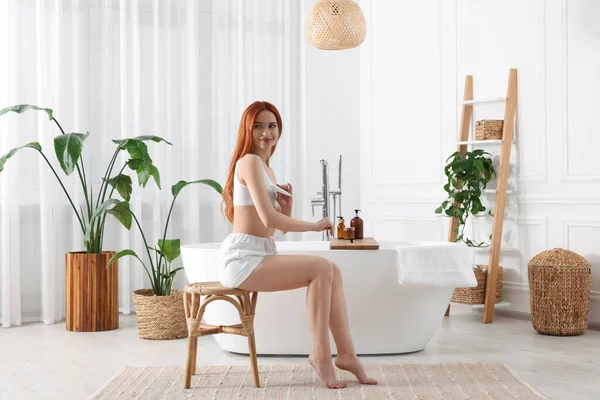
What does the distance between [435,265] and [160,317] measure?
1.65m

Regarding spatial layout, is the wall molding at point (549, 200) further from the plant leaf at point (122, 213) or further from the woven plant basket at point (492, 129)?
the plant leaf at point (122, 213)

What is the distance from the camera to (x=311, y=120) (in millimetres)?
6270

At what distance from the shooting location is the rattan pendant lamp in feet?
15.4

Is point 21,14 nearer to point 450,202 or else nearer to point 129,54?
point 129,54

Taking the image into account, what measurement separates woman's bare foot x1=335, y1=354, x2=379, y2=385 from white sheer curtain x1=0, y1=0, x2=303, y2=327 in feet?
8.14

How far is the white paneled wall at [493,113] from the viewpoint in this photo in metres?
4.84

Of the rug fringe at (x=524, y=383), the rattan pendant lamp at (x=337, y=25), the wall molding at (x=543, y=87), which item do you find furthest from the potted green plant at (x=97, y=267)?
the wall molding at (x=543, y=87)

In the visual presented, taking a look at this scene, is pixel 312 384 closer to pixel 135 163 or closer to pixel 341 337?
pixel 341 337

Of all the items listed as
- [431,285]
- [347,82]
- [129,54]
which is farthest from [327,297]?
[347,82]

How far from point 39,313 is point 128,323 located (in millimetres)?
597

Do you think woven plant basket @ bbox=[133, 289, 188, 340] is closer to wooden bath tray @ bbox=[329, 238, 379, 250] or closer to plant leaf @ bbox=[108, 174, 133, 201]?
plant leaf @ bbox=[108, 174, 133, 201]

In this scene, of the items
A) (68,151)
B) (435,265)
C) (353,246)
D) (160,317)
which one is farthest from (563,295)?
(68,151)

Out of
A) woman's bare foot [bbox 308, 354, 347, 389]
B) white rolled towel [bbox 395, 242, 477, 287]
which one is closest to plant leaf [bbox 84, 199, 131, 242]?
white rolled towel [bbox 395, 242, 477, 287]

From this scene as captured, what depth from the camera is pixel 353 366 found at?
130 inches
